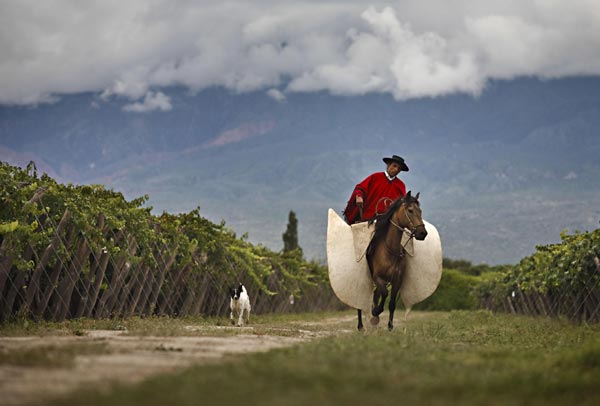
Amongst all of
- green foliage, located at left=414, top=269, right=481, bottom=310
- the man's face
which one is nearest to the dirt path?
the man's face

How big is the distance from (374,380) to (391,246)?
8717mm

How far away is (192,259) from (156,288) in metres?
2.91

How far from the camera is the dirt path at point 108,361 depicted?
23.6ft

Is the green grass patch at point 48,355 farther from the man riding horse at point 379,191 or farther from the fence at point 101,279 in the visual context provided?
the man riding horse at point 379,191

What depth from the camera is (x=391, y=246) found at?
16562mm

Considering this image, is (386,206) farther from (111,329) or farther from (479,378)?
(479,378)

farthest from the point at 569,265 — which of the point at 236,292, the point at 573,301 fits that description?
the point at 236,292

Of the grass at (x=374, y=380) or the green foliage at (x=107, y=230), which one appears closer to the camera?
the grass at (x=374, y=380)

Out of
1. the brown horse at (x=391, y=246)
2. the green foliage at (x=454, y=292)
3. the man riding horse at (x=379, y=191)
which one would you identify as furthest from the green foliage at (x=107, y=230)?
the green foliage at (x=454, y=292)

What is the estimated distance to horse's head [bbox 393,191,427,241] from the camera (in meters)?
15.8

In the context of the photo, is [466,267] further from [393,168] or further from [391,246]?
[391,246]

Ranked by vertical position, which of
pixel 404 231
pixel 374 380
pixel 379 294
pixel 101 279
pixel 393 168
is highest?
pixel 393 168

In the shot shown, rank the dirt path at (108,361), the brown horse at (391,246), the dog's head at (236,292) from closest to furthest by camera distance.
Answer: the dirt path at (108,361) < the brown horse at (391,246) < the dog's head at (236,292)

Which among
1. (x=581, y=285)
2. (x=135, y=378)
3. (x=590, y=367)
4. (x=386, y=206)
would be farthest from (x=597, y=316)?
(x=135, y=378)
